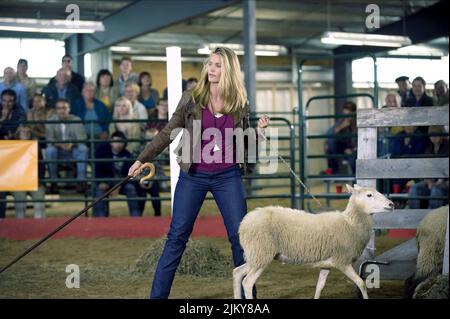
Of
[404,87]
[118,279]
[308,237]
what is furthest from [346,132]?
[308,237]

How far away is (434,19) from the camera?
1814cm

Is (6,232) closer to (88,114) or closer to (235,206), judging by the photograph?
(88,114)

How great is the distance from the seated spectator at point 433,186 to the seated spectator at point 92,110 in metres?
4.00

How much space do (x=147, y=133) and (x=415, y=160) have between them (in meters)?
5.21

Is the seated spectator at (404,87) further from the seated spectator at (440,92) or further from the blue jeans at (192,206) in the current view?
the blue jeans at (192,206)

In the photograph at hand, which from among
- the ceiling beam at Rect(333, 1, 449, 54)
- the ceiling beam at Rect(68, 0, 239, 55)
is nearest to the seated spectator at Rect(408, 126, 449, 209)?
the ceiling beam at Rect(68, 0, 239, 55)

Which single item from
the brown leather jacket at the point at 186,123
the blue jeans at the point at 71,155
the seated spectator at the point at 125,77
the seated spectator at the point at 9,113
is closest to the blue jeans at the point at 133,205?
the blue jeans at the point at 71,155

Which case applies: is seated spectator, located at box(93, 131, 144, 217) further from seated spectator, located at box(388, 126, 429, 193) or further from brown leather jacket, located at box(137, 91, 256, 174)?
brown leather jacket, located at box(137, 91, 256, 174)

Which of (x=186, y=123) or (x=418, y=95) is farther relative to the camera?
(x=418, y=95)

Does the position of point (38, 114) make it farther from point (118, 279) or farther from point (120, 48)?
point (120, 48)

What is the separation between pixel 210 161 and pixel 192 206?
0.27 m

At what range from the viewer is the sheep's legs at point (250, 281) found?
13.8ft

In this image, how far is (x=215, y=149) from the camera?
4.23m
